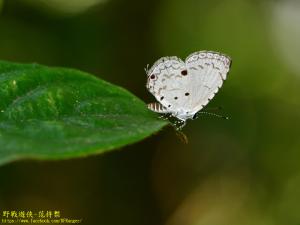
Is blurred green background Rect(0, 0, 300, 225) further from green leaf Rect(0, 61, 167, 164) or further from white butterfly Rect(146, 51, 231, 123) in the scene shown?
green leaf Rect(0, 61, 167, 164)

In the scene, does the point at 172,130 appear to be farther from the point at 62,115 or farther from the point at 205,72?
the point at 62,115

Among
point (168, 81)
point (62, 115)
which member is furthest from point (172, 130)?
point (62, 115)

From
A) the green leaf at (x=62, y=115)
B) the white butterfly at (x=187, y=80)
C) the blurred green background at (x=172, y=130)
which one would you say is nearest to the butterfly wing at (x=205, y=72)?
the white butterfly at (x=187, y=80)

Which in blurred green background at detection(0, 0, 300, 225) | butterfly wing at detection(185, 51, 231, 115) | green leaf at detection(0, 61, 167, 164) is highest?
blurred green background at detection(0, 0, 300, 225)

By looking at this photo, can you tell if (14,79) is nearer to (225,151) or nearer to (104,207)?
(104,207)

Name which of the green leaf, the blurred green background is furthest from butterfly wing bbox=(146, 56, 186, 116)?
the blurred green background

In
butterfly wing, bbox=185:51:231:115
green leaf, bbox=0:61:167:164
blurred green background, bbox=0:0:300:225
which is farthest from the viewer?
blurred green background, bbox=0:0:300:225
